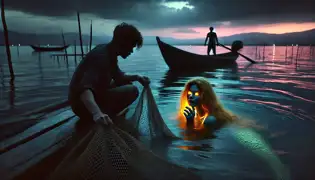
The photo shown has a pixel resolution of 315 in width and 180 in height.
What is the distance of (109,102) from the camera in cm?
389

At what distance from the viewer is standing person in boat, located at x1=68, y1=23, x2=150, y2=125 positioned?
2.80 meters

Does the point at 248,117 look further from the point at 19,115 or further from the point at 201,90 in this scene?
the point at 19,115

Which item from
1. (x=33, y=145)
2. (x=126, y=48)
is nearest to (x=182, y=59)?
(x=126, y=48)

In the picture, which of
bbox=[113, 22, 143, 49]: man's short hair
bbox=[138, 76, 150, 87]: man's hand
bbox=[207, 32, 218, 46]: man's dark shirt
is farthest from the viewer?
bbox=[207, 32, 218, 46]: man's dark shirt

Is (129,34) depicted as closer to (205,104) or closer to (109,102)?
(109,102)

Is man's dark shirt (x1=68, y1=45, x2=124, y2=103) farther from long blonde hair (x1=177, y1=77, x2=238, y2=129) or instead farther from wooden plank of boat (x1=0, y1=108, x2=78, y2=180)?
long blonde hair (x1=177, y1=77, x2=238, y2=129)

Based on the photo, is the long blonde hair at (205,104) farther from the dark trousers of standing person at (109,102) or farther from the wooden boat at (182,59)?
the wooden boat at (182,59)

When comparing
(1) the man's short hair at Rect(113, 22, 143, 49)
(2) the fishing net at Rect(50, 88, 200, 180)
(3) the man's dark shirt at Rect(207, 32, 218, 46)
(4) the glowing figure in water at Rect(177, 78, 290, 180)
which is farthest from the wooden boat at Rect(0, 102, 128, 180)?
(3) the man's dark shirt at Rect(207, 32, 218, 46)

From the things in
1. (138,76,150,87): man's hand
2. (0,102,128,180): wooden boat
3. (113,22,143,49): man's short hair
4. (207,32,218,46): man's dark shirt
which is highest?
(207,32,218,46): man's dark shirt

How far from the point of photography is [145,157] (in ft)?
8.17

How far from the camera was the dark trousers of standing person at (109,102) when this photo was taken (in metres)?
3.71

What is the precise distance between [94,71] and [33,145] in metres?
1.24


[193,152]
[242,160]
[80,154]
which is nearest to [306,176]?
[242,160]

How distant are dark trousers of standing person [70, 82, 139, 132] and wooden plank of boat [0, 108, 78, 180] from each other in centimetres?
22
